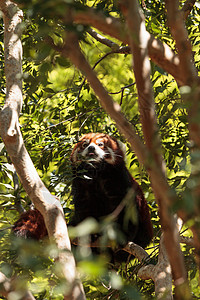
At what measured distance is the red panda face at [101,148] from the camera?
14.5 feet

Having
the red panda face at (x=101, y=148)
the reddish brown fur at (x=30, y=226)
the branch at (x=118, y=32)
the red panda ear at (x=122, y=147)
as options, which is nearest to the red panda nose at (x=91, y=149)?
the red panda face at (x=101, y=148)

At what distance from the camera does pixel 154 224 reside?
4156 mm

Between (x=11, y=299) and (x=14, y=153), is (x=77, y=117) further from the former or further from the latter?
(x=11, y=299)

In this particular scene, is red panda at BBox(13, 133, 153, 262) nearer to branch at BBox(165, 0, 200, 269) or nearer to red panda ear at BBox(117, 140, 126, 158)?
red panda ear at BBox(117, 140, 126, 158)

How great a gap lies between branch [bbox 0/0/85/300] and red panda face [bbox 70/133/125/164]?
1795 millimetres

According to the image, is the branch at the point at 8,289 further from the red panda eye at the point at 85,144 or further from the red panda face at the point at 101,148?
the red panda eye at the point at 85,144

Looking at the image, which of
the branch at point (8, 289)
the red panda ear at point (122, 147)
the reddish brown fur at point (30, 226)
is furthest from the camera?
the red panda ear at point (122, 147)

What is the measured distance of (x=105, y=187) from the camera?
4348 mm

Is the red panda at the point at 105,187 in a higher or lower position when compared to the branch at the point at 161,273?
higher

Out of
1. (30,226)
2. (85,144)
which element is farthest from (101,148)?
(30,226)

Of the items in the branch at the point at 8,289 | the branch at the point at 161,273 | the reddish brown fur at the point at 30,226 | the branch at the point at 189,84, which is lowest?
the branch at the point at 161,273

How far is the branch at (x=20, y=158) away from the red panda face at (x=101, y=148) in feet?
5.89

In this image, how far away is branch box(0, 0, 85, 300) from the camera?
190cm

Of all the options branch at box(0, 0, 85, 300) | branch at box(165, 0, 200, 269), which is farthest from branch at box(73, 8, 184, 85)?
branch at box(0, 0, 85, 300)
